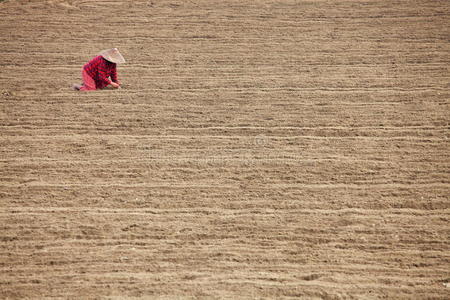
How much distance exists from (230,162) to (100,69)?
8.39 feet

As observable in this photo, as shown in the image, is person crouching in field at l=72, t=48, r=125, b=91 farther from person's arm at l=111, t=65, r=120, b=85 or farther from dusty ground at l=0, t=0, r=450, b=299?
dusty ground at l=0, t=0, r=450, b=299

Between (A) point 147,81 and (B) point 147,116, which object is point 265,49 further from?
(B) point 147,116

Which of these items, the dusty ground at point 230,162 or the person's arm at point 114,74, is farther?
the person's arm at point 114,74

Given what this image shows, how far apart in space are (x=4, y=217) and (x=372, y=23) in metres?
7.16

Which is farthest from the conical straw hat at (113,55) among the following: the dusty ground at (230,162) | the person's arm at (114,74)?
the dusty ground at (230,162)

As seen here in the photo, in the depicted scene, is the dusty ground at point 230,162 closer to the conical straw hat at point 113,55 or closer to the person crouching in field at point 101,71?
the person crouching in field at point 101,71

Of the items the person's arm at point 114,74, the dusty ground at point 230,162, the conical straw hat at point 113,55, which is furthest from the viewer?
the person's arm at point 114,74

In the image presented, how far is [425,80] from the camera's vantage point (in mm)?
6039

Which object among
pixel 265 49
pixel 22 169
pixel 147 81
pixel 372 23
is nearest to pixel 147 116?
pixel 147 81

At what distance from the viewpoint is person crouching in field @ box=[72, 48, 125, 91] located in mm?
5648

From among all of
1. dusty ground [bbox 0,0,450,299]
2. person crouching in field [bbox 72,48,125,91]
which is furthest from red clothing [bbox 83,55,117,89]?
dusty ground [bbox 0,0,450,299]

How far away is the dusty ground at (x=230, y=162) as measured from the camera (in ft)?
11.3

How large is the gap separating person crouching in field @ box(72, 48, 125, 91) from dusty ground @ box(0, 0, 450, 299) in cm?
17

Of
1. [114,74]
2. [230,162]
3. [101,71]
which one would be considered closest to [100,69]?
[101,71]
